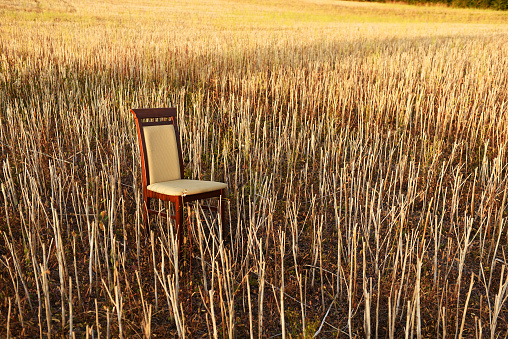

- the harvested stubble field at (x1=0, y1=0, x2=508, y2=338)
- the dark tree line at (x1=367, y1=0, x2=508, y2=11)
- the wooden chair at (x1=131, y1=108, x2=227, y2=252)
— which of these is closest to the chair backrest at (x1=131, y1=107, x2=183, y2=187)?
the wooden chair at (x1=131, y1=108, x2=227, y2=252)

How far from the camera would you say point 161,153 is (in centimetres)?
336

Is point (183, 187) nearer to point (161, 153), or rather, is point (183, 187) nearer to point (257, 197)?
point (161, 153)

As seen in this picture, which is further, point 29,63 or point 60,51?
point 60,51

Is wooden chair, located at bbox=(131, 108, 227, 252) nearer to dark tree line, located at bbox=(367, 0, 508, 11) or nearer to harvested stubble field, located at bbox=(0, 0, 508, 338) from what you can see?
harvested stubble field, located at bbox=(0, 0, 508, 338)

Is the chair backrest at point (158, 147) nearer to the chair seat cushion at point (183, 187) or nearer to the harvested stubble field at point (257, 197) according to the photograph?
the chair seat cushion at point (183, 187)

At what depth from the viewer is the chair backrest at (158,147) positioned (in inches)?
129

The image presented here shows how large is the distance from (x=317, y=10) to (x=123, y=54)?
25.6m

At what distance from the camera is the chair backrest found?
3.29m

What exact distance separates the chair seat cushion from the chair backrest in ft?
0.28

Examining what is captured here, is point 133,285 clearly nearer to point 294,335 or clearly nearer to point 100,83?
point 294,335

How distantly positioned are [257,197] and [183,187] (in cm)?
98

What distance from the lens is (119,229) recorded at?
351 centimetres

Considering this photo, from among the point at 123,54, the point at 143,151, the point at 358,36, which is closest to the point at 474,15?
the point at 358,36

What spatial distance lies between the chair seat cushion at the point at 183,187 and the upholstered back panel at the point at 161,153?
0.08 m
